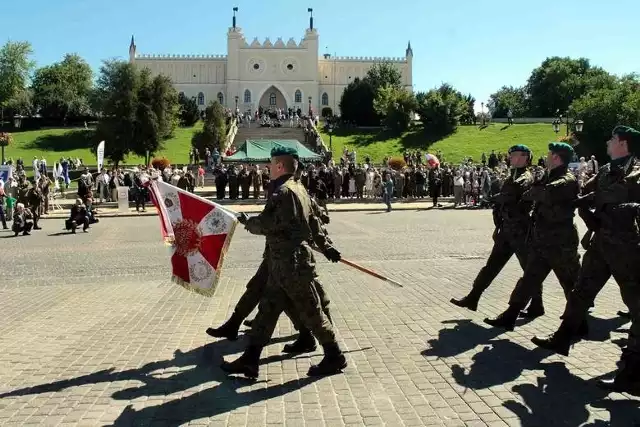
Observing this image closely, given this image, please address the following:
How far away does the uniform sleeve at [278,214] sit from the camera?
18.1 feet

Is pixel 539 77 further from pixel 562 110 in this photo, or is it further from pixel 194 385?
pixel 194 385

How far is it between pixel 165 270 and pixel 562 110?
9392cm

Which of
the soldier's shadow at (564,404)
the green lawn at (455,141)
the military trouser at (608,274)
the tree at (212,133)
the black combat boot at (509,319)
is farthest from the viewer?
the green lawn at (455,141)

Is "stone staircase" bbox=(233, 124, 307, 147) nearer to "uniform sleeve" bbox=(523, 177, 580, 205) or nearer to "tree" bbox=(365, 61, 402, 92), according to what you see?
"tree" bbox=(365, 61, 402, 92)

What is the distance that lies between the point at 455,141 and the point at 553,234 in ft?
198

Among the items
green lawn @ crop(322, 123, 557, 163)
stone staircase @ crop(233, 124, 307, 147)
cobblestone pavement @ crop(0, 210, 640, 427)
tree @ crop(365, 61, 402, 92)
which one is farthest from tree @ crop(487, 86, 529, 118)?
cobblestone pavement @ crop(0, 210, 640, 427)

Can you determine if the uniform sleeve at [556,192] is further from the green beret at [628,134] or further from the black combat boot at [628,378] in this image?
the black combat boot at [628,378]

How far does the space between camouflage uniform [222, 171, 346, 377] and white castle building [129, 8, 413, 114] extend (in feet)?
324

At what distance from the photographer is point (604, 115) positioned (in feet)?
200

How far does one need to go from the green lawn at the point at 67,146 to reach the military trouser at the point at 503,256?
51508mm

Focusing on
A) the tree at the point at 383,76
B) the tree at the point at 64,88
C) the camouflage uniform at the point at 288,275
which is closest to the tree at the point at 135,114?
the tree at the point at 64,88

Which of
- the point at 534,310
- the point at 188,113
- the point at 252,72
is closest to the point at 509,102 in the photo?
the point at 252,72

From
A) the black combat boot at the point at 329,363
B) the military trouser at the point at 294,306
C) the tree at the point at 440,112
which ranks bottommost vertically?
the black combat boot at the point at 329,363

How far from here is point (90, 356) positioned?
654 centimetres
